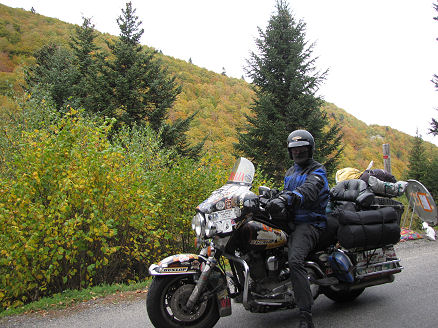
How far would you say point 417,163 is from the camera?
75.9ft

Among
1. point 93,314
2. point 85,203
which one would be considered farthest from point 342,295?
point 85,203

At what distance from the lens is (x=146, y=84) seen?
18.5 m

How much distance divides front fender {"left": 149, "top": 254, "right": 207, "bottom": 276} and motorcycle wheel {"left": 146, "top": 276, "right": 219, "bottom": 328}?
0.10m

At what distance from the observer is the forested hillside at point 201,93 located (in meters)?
34.0

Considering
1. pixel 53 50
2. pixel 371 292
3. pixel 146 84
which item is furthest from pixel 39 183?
pixel 53 50

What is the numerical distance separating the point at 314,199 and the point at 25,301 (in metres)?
6.49

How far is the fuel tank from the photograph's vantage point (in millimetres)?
3936

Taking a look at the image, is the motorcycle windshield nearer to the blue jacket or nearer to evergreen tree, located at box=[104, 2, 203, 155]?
the blue jacket

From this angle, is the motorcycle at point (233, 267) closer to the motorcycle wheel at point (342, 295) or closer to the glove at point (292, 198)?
the glove at point (292, 198)

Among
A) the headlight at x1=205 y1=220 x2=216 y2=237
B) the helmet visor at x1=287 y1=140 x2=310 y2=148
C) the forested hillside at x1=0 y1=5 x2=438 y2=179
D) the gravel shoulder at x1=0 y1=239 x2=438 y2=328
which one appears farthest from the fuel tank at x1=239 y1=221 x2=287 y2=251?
the forested hillside at x1=0 y1=5 x2=438 y2=179

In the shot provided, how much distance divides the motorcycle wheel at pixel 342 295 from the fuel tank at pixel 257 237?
1504mm

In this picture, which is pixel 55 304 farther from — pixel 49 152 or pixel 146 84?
pixel 146 84

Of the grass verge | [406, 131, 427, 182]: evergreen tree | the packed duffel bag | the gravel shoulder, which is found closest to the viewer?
the packed duffel bag

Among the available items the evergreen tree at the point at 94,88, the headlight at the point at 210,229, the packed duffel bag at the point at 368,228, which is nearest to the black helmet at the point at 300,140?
the packed duffel bag at the point at 368,228
